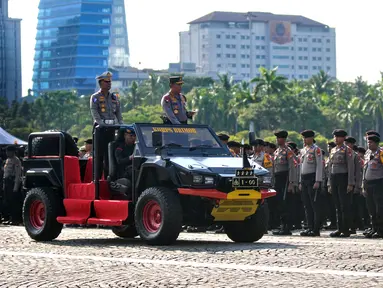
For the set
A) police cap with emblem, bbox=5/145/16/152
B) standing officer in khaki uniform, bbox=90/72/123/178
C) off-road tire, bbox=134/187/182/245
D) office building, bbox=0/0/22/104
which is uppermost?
office building, bbox=0/0/22/104

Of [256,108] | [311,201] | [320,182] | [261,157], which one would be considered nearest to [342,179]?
[320,182]

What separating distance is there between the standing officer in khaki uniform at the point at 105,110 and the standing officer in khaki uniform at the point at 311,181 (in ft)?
12.8

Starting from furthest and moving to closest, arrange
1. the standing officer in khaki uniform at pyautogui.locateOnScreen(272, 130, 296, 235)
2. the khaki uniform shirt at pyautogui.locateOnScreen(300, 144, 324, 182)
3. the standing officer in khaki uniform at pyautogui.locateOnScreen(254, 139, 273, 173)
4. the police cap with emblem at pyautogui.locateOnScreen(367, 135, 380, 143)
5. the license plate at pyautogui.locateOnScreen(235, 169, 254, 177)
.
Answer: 1. the standing officer in khaki uniform at pyautogui.locateOnScreen(254, 139, 273, 173)
2. the standing officer in khaki uniform at pyautogui.locateOnScreen(272, 130, 296, 235)
3. the khaki uniform shirt at pyautogui.locateOnScreen(300, 144, 324, 182)
4. the police cap with emblem at pyautogui.locateOnScreen(367, 135, 380, 143)
5. the license plate at pyautogui.locateOnScreen(235, 169, 254, 177)

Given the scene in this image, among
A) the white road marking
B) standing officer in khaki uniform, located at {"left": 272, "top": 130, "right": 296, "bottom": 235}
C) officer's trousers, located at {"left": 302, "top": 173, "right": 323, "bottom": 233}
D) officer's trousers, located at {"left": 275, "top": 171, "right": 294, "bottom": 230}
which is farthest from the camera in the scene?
officer's trousers, located at {"left": 275, "top": 171, "right": 294, "bottom": 230}

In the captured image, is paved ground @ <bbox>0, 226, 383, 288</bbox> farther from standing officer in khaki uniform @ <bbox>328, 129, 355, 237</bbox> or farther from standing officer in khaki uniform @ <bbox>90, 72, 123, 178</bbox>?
standing officer in khaki uniform @ <bbox>328, 129, 355, 237</bbox>

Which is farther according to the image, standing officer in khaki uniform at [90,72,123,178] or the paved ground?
standing officer in khaki uniform at [90,72,123,178]

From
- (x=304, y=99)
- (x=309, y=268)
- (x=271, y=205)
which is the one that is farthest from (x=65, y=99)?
(x=309, y=268)

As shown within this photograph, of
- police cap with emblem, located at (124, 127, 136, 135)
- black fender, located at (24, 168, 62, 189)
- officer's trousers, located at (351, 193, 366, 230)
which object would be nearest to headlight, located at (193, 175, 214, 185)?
police cap with emblem, located at (124, 127, 136, 135)

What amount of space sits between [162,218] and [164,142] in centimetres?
151

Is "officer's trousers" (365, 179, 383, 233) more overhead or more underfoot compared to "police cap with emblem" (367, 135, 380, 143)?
more underfoot

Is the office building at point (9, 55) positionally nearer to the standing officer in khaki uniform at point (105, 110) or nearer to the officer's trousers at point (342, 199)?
the officer's trousers at point (342, 199)

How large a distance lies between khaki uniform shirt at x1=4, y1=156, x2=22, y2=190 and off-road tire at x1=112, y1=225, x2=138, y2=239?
8.28 m

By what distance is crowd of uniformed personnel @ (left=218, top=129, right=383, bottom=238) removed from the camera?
65.3 feet

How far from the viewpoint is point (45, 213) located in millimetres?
17844
